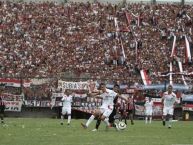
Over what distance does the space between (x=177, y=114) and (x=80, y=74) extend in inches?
383

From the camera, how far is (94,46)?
6366 centimetres

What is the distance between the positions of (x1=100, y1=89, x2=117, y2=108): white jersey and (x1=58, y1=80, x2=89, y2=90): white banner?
20.3 metres

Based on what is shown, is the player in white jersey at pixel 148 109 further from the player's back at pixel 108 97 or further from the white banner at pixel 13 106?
the player's back at pixel 108 97

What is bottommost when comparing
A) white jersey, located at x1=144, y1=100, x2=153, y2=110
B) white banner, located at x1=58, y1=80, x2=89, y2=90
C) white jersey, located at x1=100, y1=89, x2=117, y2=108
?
white jersey, located at x1=100, y1=89, x2=117, y2=108

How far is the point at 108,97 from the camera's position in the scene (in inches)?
1193

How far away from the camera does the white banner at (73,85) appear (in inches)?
1993

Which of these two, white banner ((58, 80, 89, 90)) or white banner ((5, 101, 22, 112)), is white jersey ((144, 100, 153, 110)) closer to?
white banner ((58, 80, 89, 90))

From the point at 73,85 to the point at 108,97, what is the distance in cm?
2066

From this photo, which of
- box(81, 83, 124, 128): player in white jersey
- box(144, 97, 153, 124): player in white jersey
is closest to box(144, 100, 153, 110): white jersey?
box(144, 97, 153, 124): player in white jersey

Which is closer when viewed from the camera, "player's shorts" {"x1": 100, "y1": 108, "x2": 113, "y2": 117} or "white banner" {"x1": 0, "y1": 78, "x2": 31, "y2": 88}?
"player's shorts" {"x1": 100, "y1": 108, "x2": 113, "y2": 117}

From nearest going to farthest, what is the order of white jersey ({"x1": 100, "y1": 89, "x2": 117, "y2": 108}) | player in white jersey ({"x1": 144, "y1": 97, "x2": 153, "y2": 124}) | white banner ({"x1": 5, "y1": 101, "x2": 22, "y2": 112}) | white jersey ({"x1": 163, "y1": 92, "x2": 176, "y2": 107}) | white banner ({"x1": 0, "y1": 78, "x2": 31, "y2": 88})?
white jersey ({"x1": 100, "y1": 89, "x2": 117, "y2": 108}) < white jersey ({"x1": 163, "y1": 92, "x2": 176, "y2": 107}) < player in white jersey ({"x1": 144, "y1": 97, "x2": 153, "y2": 124}) < white banner ({"x1": 5, "y1": 101, "x2": 22, "y2": 112}) < white banner ({"x1": 0, "y1": 78, "x2": 31, "y2": 88})

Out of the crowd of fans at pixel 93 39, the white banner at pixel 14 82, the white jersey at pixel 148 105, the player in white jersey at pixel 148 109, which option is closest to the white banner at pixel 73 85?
the white banner at pixel 14 82

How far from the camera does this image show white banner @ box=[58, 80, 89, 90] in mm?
50625

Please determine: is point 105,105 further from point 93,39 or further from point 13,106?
point 93,39
